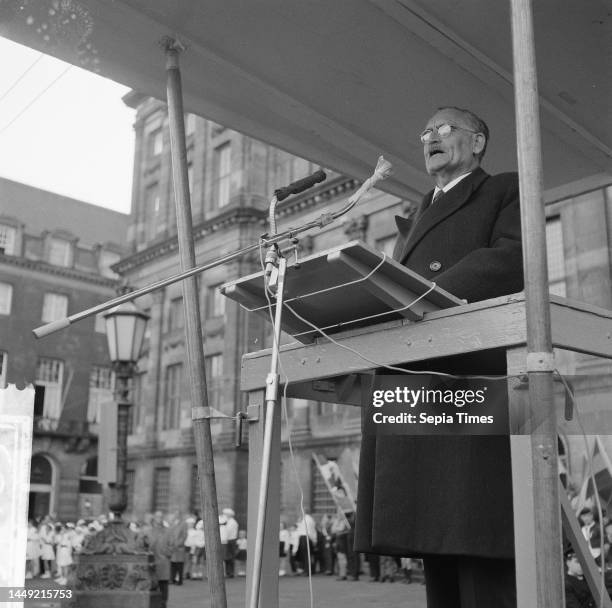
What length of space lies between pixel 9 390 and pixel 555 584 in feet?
10.7

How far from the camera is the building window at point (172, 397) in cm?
3253

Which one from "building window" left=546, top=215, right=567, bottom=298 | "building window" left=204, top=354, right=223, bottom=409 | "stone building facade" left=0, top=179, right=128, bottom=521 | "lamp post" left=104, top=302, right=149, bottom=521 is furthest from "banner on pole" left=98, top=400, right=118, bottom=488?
"building window" left=204, top=354, right=223, bottom=409

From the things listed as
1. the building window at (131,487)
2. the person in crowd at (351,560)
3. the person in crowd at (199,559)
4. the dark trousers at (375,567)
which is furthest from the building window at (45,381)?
the building window at (131,487)

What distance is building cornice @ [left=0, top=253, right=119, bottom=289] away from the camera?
5306 millimetres

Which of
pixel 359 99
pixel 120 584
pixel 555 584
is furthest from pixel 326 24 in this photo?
pixel 120 584

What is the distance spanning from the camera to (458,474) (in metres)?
2.81

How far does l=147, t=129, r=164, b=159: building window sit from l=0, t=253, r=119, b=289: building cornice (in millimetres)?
1197

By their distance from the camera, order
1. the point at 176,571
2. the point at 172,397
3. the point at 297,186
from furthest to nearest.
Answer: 1. the point at 172,397
2. the point at 176,571
3. the point at 297,186

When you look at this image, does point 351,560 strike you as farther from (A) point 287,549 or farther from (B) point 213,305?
(B) point 213,305

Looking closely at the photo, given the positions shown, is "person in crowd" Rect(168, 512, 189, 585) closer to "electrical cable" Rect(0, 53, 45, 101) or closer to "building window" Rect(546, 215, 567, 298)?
"building window" Rect(546, 215, 567, 298)

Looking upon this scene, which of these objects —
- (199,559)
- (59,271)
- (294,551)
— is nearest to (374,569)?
(294,551)

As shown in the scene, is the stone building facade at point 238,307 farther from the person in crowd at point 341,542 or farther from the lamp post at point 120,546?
the lamp post at point 120,546

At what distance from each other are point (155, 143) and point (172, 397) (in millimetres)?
28270

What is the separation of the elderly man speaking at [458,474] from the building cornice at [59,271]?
3.01 metres
